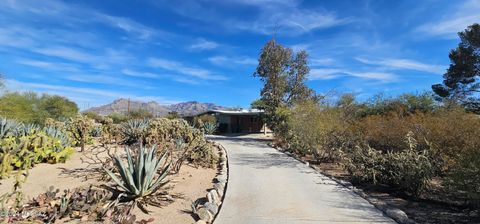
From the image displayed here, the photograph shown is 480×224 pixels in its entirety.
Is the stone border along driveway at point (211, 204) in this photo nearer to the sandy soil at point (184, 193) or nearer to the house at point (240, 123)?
the sandy soil at point (184, 193)

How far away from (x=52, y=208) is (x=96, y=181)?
8.90 ft

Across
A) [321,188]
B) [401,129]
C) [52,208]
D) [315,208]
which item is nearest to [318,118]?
[401,129]

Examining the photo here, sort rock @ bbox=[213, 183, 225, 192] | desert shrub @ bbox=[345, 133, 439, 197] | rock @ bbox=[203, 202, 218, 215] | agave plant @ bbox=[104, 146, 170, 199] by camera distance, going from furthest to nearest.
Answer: desert shrub @ bbox=[345, 133, 439, 197] < rock @ bbox=[213, 183, 225, 192] < agave plant @ bbox=[104, 146, 170, 199] < rock @ bbox=[203, 202, 218, 215]

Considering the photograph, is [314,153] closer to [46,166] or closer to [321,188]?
[321,188]

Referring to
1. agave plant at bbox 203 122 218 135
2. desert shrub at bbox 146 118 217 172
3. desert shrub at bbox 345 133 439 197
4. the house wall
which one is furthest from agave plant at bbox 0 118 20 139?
the house wall

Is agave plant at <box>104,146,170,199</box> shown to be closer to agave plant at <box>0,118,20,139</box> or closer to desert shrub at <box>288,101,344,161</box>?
agave plant at <box>0,118,20,139</box>

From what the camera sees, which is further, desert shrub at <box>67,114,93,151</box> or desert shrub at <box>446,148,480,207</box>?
desert shrub at <box>67,114,93,151</box>

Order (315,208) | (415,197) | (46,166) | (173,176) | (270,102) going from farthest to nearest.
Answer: (270,102) < (46,166) < (173,176) < (415,197) < (315,208)

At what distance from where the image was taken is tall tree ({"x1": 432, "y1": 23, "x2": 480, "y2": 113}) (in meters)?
28.8

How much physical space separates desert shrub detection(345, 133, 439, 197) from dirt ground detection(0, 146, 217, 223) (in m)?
4.11

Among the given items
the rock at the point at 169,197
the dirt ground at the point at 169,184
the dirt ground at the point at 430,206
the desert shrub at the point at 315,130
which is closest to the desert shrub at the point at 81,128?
the dirt ground at the point at 169,184

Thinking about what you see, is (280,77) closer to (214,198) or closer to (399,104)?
(399,104)

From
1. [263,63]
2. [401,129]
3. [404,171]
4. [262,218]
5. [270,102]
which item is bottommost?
[262,218]

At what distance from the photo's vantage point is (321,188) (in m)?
8.95
